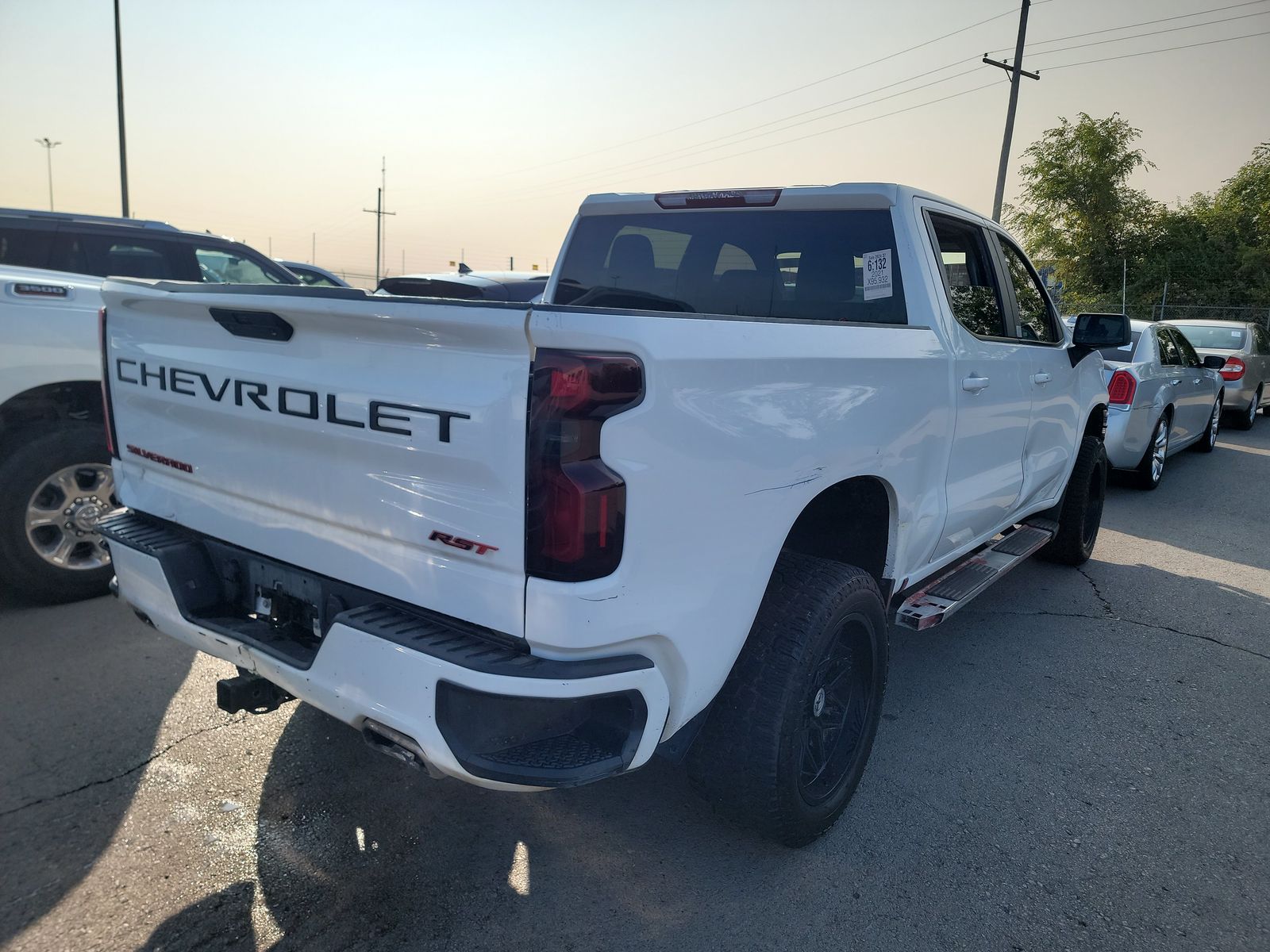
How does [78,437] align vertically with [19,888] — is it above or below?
above

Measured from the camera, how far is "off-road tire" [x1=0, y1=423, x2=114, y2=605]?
13.0 ft

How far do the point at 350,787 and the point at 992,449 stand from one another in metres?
2.85

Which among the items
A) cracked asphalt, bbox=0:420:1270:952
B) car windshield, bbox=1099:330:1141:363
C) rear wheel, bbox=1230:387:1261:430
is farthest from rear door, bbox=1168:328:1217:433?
cracked asphalt, bbox=0:420:1270:952

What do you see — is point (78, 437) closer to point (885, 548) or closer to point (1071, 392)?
point (885, 548)

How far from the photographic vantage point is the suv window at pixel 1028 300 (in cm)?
425

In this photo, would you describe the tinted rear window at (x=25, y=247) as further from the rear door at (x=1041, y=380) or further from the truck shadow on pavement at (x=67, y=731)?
the rear door at (x=1041, y=380)

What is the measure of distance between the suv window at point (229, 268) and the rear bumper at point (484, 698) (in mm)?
4029

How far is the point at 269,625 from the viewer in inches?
93.3

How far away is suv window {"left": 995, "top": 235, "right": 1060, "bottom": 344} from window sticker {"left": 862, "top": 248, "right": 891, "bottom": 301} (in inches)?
49.2

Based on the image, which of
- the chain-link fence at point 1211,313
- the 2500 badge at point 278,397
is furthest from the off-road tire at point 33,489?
the chain-link fence at point 1211,313

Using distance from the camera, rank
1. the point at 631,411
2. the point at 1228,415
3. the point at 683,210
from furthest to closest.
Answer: the point at 1228,415, the point at 683,210, the point at 631,411

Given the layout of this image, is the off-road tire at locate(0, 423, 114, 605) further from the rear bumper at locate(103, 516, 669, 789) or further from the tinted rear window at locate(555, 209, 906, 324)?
the rear bumper at locate(103, 516, 669, 789)

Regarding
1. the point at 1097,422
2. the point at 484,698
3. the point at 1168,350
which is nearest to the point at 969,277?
the point at 1097,422

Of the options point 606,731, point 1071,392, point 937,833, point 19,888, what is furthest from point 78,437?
A: point 1071,392
